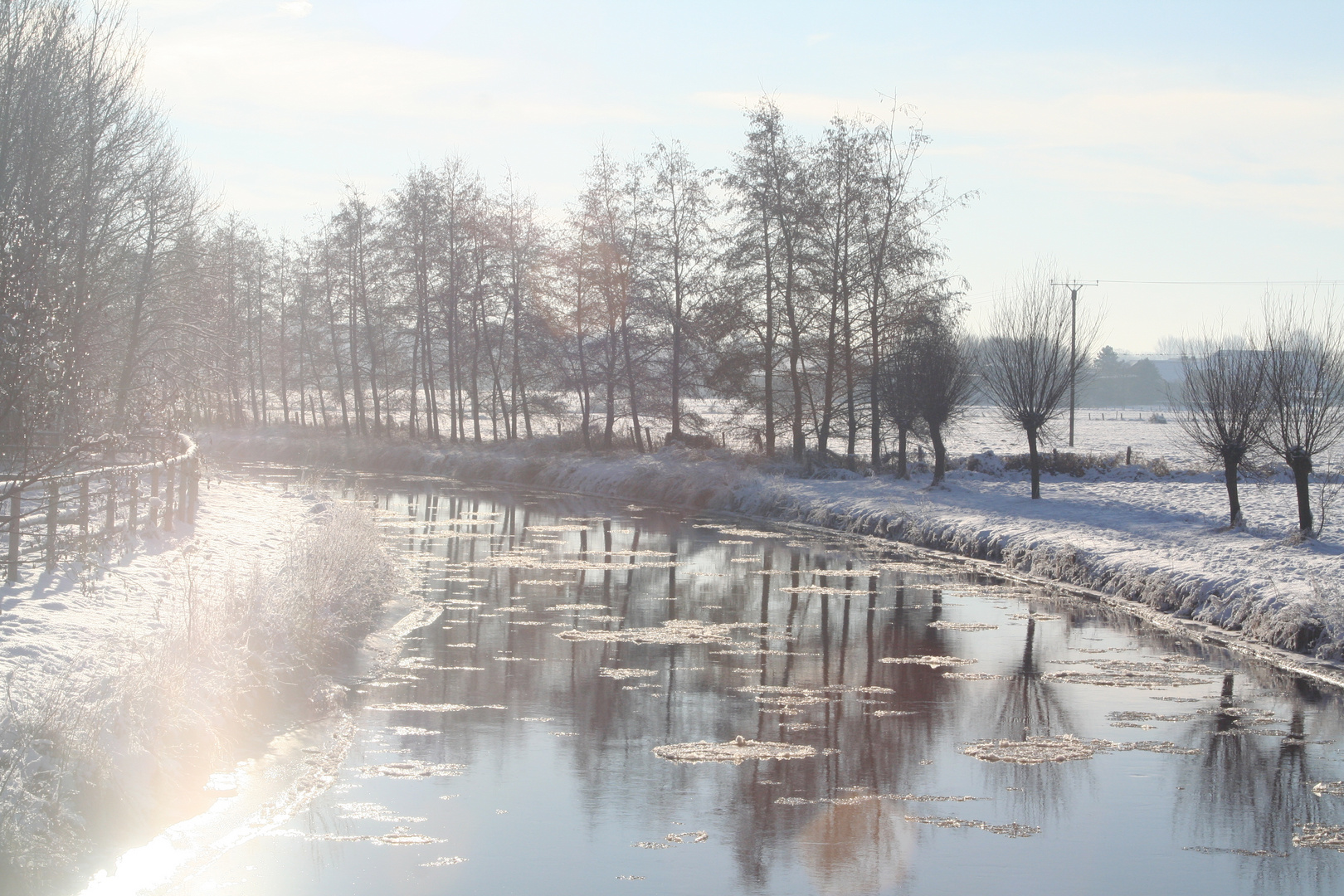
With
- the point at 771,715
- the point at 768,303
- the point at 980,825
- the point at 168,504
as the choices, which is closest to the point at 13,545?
the point at 168,504

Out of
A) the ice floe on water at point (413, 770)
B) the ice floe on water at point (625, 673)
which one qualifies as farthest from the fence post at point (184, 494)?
the ice floe on water at point (413, 770)

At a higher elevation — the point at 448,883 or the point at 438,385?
the point at 438,385

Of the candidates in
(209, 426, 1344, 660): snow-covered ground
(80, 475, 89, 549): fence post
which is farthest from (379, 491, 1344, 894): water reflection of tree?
(80, 475, 89, 549): fence post

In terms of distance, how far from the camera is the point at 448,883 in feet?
23.2

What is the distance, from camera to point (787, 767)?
9547 mm

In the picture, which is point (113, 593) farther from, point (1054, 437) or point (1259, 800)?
point (1054, 437)

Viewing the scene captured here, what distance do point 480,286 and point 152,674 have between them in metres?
47.6

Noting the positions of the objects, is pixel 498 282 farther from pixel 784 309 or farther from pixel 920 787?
pixel 920 787

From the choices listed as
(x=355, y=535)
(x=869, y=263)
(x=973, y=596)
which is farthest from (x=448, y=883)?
(x=869, y=263)

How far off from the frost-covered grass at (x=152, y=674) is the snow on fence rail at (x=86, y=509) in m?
0.49

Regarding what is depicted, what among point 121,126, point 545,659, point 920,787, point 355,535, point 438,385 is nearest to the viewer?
point 920,787

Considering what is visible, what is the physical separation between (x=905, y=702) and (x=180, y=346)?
33.9 metres

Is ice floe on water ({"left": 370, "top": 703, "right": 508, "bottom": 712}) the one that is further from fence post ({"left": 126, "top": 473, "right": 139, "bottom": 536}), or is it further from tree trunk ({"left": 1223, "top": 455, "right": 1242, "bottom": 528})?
tree trunk ({"left": 1223, "top": 455, "right": 1242, "bottom": 528})

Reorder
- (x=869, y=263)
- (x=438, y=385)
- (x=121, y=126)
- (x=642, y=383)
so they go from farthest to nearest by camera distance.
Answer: (x=438, y=385) → (x=642, y=383) → (x=869, y=263) → (x=121, y=126)
